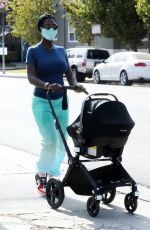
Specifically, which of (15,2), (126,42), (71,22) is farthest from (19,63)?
(126,42)

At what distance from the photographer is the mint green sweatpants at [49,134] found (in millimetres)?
6936

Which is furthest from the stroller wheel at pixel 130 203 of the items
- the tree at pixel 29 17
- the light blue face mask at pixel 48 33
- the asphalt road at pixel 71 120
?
the tree at pixel 29 17

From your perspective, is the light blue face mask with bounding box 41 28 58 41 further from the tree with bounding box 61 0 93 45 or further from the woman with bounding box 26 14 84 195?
the tree with bounding box 61 0 93 45

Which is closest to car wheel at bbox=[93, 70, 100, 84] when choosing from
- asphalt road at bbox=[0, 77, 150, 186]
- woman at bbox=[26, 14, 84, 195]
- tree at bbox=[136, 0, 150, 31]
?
tree at bbox=[136, 0, 150, 31]

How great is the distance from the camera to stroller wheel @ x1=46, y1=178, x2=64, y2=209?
21.0ft

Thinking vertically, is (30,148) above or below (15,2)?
below

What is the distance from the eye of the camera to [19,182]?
7.89 meters

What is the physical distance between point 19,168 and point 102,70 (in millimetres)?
21305

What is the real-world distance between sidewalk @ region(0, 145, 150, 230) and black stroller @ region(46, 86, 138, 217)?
14 centimetres

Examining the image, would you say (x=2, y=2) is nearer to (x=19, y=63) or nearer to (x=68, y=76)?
(x=19, y=63)

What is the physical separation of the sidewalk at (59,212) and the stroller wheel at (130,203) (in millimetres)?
52

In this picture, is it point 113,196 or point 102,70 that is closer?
point 113,196

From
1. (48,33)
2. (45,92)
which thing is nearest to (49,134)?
(45,92)

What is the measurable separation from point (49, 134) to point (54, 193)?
72cm
